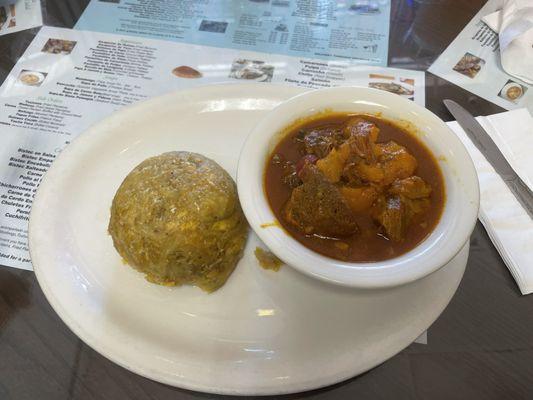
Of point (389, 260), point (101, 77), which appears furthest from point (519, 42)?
point (101, 77)

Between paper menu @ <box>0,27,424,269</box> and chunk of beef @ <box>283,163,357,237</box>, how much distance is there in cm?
113

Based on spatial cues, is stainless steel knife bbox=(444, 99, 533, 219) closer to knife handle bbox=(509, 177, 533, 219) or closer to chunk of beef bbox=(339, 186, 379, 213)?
knife handle bbox=(509, 177, 533, 219)

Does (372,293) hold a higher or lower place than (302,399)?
higher

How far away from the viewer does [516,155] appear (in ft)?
6.34

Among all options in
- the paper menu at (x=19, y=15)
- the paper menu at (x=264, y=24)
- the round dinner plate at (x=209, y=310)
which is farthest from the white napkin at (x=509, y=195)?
the paper menu at (x=19, y=15)

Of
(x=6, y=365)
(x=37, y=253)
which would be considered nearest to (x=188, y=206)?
(x=37, y=253)

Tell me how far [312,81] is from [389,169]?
3.64ft

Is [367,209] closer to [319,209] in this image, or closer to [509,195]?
[319,209]

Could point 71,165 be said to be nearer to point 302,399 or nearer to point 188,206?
point 188,206

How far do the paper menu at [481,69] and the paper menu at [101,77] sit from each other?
21 centimetres

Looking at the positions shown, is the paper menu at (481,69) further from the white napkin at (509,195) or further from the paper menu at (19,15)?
the paper menu at (19,15)

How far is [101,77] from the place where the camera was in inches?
92.3

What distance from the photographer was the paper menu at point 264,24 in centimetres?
250

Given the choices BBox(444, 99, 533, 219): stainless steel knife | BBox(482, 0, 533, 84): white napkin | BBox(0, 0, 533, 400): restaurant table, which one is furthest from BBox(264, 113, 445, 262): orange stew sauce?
BBox(482, 0, 533, 84): white napkin
